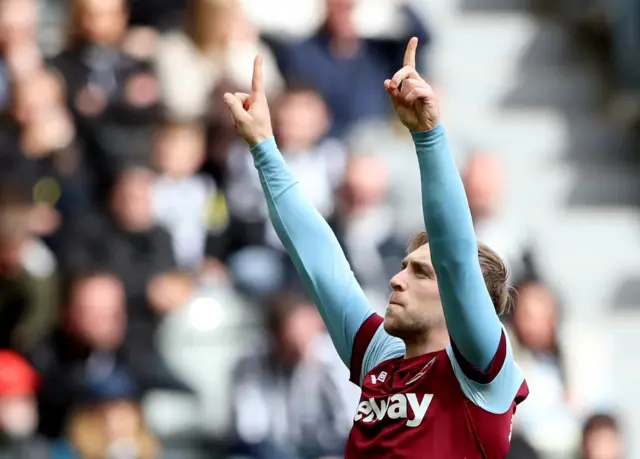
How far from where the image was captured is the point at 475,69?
28.9 ft

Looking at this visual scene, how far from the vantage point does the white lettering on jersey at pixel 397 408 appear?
10.6 ft

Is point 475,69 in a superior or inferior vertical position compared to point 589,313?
superior

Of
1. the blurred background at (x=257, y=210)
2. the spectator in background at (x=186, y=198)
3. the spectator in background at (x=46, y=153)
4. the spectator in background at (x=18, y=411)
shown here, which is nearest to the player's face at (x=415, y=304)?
the blurred background at (x=257, y=210)

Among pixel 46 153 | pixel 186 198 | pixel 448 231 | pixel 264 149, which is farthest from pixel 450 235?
pixel 46 153

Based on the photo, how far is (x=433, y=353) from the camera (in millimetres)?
3342

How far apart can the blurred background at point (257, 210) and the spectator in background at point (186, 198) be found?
11 millimetres

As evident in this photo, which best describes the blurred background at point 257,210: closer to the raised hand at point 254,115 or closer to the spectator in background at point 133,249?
the spectator in background at point 133,249

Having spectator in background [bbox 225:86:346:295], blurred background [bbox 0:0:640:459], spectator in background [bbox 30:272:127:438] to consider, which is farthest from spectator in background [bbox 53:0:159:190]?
spectator in background [bbox 30:272:127:438]

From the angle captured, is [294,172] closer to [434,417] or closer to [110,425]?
[110,425]

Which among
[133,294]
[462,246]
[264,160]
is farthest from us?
[133,294]

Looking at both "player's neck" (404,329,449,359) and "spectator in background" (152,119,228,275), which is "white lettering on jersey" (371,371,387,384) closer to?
"player's neck" (404,329,449,359)

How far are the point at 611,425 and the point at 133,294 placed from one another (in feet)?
7.39

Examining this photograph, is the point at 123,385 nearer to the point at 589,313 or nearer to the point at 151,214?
the point at 151,214

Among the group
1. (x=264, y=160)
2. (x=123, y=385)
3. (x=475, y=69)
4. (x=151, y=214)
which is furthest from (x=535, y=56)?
(x=264, y=160)
